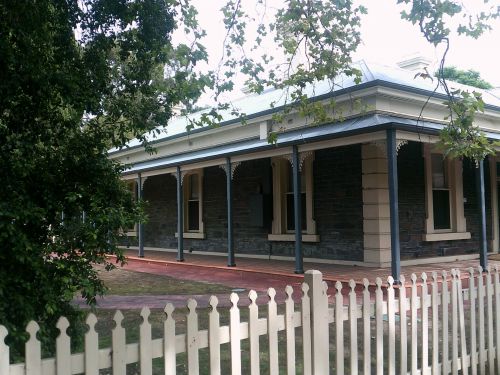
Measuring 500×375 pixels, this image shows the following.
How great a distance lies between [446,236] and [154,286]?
6947 mm

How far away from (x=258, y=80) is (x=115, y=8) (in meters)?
2.66

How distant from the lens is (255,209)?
14125 millimetres

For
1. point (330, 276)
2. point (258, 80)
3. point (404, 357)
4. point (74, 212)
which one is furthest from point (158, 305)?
point (404, 357)

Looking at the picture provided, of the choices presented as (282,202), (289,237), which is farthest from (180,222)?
(289,237)

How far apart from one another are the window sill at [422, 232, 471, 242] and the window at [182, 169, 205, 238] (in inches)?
289

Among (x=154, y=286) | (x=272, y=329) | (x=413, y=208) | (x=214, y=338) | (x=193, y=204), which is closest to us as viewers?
(x=214, y=338)

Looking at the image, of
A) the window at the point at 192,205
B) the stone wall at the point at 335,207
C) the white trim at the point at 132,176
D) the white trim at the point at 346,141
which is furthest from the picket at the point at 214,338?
the white trim at the point at 132,176

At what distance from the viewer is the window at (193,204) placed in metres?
16.8

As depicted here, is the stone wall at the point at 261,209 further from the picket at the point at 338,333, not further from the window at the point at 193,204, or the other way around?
the picket at the point at 338,333

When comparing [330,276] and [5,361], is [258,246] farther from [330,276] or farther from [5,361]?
[5,361]

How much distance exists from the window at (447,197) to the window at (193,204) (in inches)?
288

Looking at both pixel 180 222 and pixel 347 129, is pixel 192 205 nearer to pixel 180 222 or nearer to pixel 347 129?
pixel 180 222

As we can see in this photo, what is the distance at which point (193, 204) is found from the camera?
1742cm

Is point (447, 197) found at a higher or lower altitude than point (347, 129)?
lower
